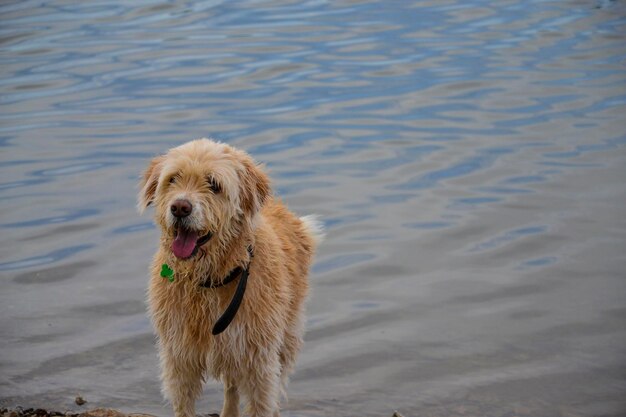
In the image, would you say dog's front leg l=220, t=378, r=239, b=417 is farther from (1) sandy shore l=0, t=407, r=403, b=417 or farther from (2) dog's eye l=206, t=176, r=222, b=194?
(2) dog's eye l=206, t=176, r=222, b=194

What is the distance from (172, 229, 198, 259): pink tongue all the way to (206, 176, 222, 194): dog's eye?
0.27m

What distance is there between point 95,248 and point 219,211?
570 cm

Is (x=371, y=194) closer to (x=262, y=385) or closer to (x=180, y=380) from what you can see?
(x=262, y=385)

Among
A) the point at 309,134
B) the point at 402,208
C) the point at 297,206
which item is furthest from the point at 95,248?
the point at 309,134

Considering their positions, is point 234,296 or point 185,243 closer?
point 185,243

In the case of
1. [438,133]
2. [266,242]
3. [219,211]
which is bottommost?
[438,133]

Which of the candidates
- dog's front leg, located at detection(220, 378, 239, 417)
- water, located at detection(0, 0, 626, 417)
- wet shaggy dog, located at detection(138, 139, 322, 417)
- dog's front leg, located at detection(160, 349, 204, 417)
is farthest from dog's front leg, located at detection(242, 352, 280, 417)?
water, located at detection(0, 0, 626, 417)

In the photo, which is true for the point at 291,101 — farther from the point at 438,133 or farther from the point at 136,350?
the point at 136,350

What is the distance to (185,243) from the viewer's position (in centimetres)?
578

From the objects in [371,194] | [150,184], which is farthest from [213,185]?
[371,194]

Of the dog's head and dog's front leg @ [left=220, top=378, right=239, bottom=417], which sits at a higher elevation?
the dog's head

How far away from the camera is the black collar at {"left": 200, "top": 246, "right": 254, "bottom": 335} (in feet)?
19.6

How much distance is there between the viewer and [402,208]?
12352mm

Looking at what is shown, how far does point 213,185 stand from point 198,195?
0.55 ft
